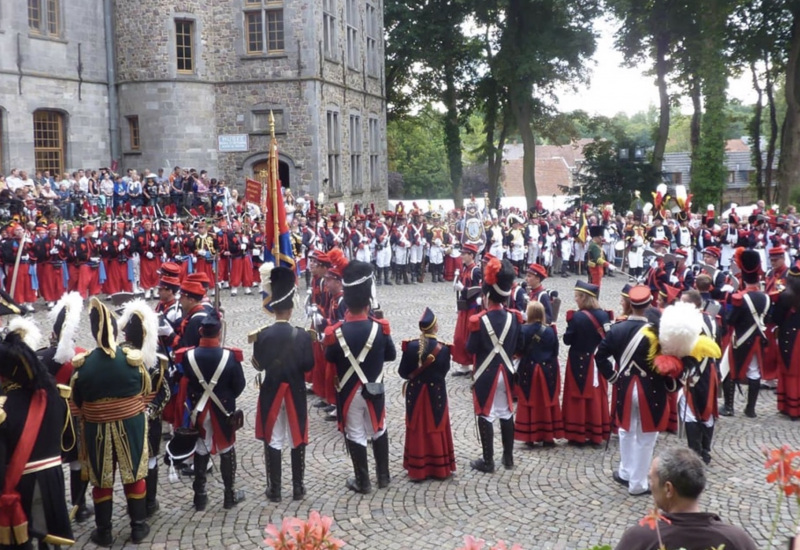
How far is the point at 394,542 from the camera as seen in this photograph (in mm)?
6707

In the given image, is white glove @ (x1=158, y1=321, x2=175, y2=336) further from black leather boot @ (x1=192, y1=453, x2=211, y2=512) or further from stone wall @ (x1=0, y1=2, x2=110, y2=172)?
stone wall @ (x1=0, y1=2, x2=110, y2=172)

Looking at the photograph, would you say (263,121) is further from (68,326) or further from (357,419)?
(68,326)

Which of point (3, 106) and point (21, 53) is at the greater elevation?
point (21, 53)

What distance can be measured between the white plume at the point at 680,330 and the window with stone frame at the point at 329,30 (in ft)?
89.4

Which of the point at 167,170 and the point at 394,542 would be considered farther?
the point at 167,170

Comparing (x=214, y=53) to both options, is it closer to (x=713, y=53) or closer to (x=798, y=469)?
(x=713, y=53)

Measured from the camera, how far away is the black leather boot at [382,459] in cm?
787

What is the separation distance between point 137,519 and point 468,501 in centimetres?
291

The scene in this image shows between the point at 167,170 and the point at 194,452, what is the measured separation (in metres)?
24.5

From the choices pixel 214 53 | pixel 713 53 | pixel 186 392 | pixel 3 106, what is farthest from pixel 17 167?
pixel 713 53

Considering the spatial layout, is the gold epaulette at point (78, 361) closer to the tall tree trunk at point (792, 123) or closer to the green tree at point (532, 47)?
the tall tree trunk at point (792, 123)

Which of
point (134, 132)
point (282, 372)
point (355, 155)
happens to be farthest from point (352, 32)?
point (282, 372)

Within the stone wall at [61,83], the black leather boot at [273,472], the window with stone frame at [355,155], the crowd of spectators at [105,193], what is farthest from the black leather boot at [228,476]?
the window with stone frame at [355,155]

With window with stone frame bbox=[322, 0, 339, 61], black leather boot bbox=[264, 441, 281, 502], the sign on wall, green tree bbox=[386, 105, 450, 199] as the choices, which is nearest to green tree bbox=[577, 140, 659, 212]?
window with stone frame bbox=[322, 0, 339, 61]
